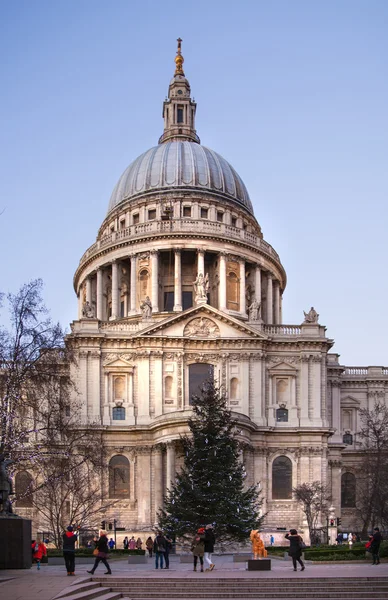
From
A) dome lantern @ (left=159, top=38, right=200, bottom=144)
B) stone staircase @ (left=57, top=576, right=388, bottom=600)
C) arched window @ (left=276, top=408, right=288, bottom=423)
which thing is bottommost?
stone staircase @ (left=57, top=576, right=388, bottom=600)

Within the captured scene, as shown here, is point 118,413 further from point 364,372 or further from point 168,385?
point 364,372

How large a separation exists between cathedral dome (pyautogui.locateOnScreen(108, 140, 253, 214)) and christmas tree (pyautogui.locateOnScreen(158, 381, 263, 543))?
166ft

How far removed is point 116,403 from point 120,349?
4327 millimetres

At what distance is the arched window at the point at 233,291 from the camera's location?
96744mm

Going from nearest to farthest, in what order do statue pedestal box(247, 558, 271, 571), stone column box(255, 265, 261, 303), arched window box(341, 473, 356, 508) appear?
statue pedestal box(247, 558, 271, 571) < arched window box(341, 473, 356, 508) < stone column box(255, 265, 261, 303)

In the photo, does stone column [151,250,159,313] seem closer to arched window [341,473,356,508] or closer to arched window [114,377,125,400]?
arched window [114,377,125,400]

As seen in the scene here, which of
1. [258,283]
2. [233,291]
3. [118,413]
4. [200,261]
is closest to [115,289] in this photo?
[200,261]

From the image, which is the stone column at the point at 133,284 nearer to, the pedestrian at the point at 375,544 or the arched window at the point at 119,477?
the arched window at the point at 119,477

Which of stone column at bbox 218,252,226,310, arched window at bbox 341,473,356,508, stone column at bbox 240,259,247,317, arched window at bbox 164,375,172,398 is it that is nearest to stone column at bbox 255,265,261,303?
stone column at bbox 240,259,247,317

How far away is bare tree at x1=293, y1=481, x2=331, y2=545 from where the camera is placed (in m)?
73.9

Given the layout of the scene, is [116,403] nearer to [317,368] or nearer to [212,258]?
[317,368]

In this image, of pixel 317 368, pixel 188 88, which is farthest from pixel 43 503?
pixel 188 88

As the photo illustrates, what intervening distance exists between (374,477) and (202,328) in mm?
18619

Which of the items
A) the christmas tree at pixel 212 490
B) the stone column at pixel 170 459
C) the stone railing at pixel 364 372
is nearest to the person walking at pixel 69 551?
the christmas tree at pixel 212 490
